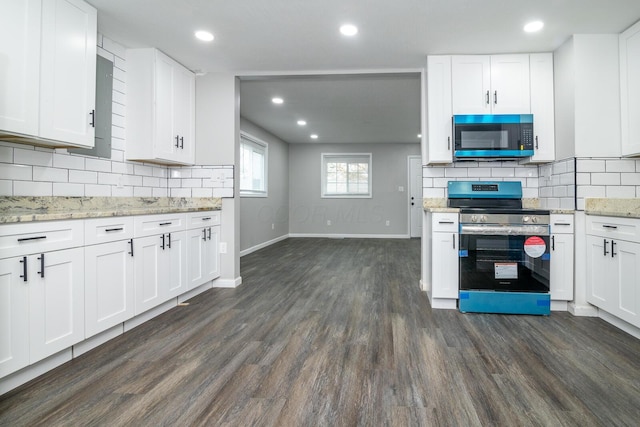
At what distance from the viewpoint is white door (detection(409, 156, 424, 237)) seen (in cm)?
858

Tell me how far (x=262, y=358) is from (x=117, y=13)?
275cm

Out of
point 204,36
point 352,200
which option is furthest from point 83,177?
point 352,200

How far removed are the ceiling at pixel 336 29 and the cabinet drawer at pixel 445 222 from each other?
156 cm

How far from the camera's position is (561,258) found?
9.66 ft

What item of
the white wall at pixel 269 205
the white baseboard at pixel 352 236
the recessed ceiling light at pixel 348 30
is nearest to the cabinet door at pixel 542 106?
the recessed ceiling light at pixel 348 30

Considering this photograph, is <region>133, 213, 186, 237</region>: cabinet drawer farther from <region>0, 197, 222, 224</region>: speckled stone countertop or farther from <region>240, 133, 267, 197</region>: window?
<region>240, 133, 267, 197</region>: window

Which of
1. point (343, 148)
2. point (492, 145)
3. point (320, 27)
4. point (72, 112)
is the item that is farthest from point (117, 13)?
point (343, 148)

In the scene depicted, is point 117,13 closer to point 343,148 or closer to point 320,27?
point 320,27

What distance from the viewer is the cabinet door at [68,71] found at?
2162 millimetres

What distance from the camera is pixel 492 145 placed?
318cm

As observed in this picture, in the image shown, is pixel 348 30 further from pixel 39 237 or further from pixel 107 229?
pixel 39 237

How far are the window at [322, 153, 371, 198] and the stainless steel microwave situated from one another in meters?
5.54

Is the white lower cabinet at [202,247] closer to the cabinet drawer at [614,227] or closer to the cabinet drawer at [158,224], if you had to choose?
the cabinet drawer at [158,224]

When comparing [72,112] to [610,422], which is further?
[72,112]
